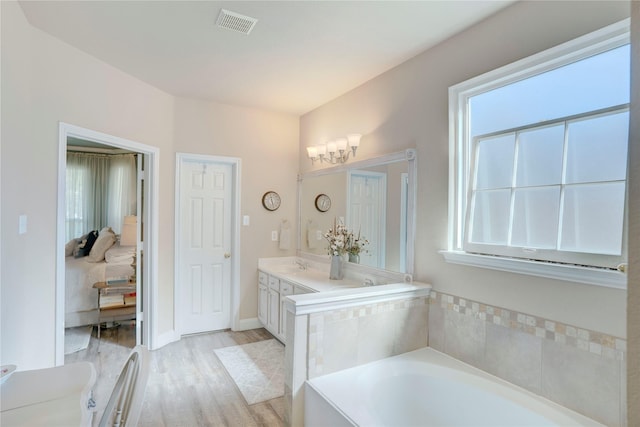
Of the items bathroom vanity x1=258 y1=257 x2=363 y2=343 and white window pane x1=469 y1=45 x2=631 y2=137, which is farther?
bathroom vanity x1=258 y1=257 x2=363 y2=343

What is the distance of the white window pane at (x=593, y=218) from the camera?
1583 mm

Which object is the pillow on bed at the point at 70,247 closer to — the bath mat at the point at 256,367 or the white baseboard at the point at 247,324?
the white baseboard at the point at 247,324

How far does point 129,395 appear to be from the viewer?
1117 mm

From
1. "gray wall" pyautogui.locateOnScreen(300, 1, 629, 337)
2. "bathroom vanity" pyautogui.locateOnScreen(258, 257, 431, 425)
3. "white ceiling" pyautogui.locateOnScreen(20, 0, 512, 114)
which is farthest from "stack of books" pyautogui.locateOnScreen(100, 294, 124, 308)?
"gray wall" pyautogui.locateOnScreen(300, 1, 629, 337)

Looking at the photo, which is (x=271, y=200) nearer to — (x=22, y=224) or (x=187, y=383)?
(x=187, y=383)

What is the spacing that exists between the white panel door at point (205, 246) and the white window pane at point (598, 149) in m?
3.31

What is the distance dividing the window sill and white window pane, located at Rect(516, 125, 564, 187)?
463mm

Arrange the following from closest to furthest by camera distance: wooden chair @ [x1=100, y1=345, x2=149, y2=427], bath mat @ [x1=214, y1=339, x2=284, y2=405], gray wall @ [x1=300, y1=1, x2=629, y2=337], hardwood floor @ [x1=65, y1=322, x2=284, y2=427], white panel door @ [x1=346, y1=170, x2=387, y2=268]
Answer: wooden chair @ [x1=100, y1=345, x2=149, y2=427], gray wall @ [x1=300, y1=1, x2=629, y2=337], hardwood floor @ [x1=65, y1=322, x2=284, y2=427], bath mat @ [x1=214, y1=339, x2=284, y2=405], white panel door @ [x1=346, y1=170, x2=387, y2=268]

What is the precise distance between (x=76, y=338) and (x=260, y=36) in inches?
143

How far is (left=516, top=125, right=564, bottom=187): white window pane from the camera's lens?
1814mm

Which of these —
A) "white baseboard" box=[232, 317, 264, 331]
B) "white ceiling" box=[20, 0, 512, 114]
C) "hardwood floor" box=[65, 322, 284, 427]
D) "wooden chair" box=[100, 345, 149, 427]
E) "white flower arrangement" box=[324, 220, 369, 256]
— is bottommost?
"hardwood floor" box=[65, 322, 284, 427]

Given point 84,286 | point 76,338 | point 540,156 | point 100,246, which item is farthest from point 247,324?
point 540,156

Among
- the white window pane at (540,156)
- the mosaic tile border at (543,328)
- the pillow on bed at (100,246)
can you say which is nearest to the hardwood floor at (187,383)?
the pillow on bed at (100,246)

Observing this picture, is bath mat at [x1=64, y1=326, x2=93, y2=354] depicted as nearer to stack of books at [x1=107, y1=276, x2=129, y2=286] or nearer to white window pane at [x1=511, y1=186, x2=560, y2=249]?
stack of books at [x1=107, y1=276, x2=129, y2=286]
